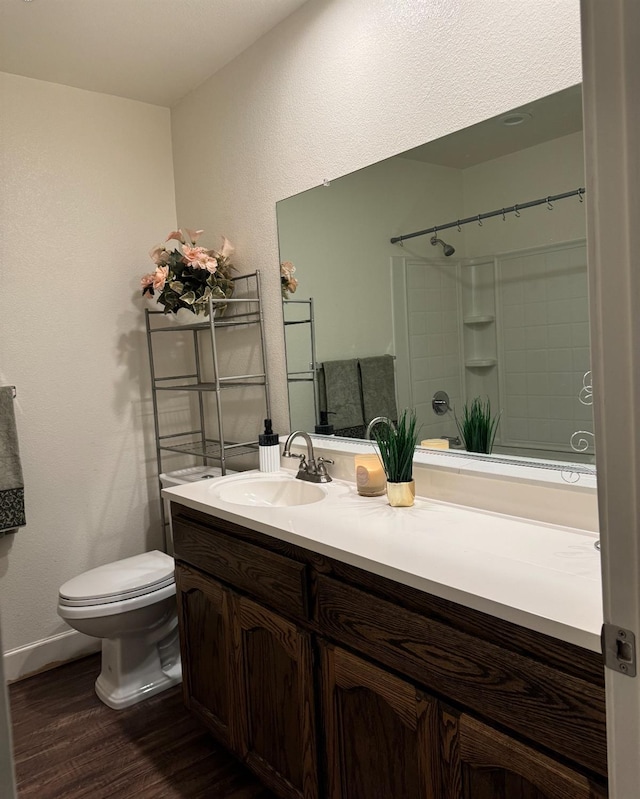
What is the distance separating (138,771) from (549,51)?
2.42m

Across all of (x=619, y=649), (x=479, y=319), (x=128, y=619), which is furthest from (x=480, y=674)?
(x=128, y=619)

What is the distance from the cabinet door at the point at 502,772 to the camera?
102 centimetres

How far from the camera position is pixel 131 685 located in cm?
242

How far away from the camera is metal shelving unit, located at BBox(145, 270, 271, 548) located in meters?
2.60

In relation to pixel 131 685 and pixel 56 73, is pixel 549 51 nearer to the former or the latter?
pixel 56 73

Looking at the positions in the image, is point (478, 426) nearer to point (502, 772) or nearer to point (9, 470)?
point (502, 772)

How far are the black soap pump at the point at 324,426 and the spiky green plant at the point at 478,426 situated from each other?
614mm

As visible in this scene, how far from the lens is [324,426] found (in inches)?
92.1

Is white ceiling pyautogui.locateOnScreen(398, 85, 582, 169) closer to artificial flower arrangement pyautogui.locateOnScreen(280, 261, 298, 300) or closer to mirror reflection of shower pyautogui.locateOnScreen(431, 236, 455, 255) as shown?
mirror reflection of shower pyautogui.locateOnScreen(431, 236, 455, 255)

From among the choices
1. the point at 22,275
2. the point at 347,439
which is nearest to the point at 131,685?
the point at 347,439

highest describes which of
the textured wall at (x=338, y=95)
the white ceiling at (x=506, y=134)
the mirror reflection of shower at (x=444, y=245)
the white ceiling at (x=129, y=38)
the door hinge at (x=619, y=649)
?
the white ceiling at (x=129, y=38)

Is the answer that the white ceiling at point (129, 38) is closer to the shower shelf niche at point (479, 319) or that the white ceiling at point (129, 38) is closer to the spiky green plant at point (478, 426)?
the shower shelf niche at point (479, 319)

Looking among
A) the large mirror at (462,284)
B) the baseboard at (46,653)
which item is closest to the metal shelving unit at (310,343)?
the large mirror at (462,284)

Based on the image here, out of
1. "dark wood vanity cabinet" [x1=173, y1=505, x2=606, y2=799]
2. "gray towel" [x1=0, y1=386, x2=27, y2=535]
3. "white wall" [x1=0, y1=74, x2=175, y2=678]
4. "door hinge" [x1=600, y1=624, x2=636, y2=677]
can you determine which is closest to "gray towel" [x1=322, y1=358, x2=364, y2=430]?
"dark wood vanity cabinet" [x1=173, y1=505, x2=606, y2=799]
